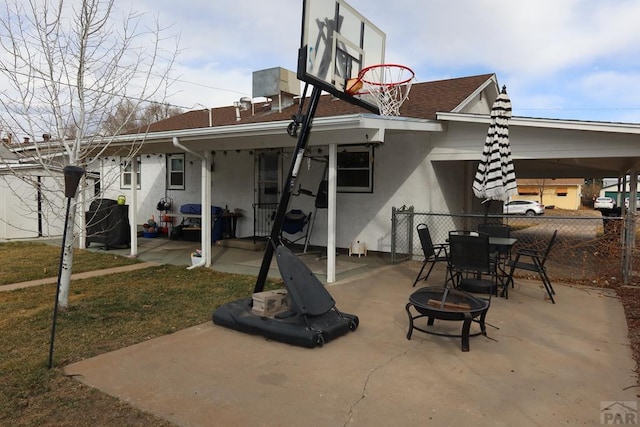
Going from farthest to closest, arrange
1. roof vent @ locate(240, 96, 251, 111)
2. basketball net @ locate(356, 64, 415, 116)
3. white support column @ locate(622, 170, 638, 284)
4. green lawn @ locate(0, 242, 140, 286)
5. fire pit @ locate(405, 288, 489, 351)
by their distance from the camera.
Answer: roof vent @ locate(240, 96, 251, 111) < green lawn @ locate(0, 242, 140, 286) < white support column @ locate(622, 170, 638, 284) < basketball net @ locate(356, 64, 415, 116) < fire pit @ locate(405, 288, 489, 351)

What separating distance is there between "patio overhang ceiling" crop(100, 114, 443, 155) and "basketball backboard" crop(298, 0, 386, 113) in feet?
1.47

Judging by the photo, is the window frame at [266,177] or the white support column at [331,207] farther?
the window frame at [266,177]

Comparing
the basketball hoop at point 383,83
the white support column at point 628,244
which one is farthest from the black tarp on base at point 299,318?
the white support column at point 628,244

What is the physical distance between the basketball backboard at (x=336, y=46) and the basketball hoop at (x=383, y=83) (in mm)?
97

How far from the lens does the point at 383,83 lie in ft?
20.4

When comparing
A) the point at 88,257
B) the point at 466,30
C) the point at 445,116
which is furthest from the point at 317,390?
the point at 466,30

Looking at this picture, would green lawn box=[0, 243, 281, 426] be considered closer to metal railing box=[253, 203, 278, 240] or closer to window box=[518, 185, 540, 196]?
metal railing box=[253, 203, 278, 240]

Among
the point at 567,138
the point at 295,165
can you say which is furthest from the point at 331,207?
the point at 567,138

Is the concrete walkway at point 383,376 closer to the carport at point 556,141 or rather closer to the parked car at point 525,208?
the carport at point 556,141

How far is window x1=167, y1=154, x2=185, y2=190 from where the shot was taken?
43.7 feet

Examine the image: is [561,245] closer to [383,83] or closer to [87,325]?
[383,83]

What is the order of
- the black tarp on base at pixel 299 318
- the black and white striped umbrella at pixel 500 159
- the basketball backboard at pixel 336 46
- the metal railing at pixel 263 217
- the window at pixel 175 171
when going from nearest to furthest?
the black tarp on base at pixel 299 318
the basketball backboard at pixel 336 46
the black and white striped umbrella at pixel 500 159
the metal railing at pixel 263 217
the window at pixel 175 171

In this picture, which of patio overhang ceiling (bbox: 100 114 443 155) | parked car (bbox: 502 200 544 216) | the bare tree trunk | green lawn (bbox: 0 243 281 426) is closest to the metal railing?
patio overhang ceiling (bbox: 100 114 443 155)

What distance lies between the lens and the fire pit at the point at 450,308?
405 centimetres
